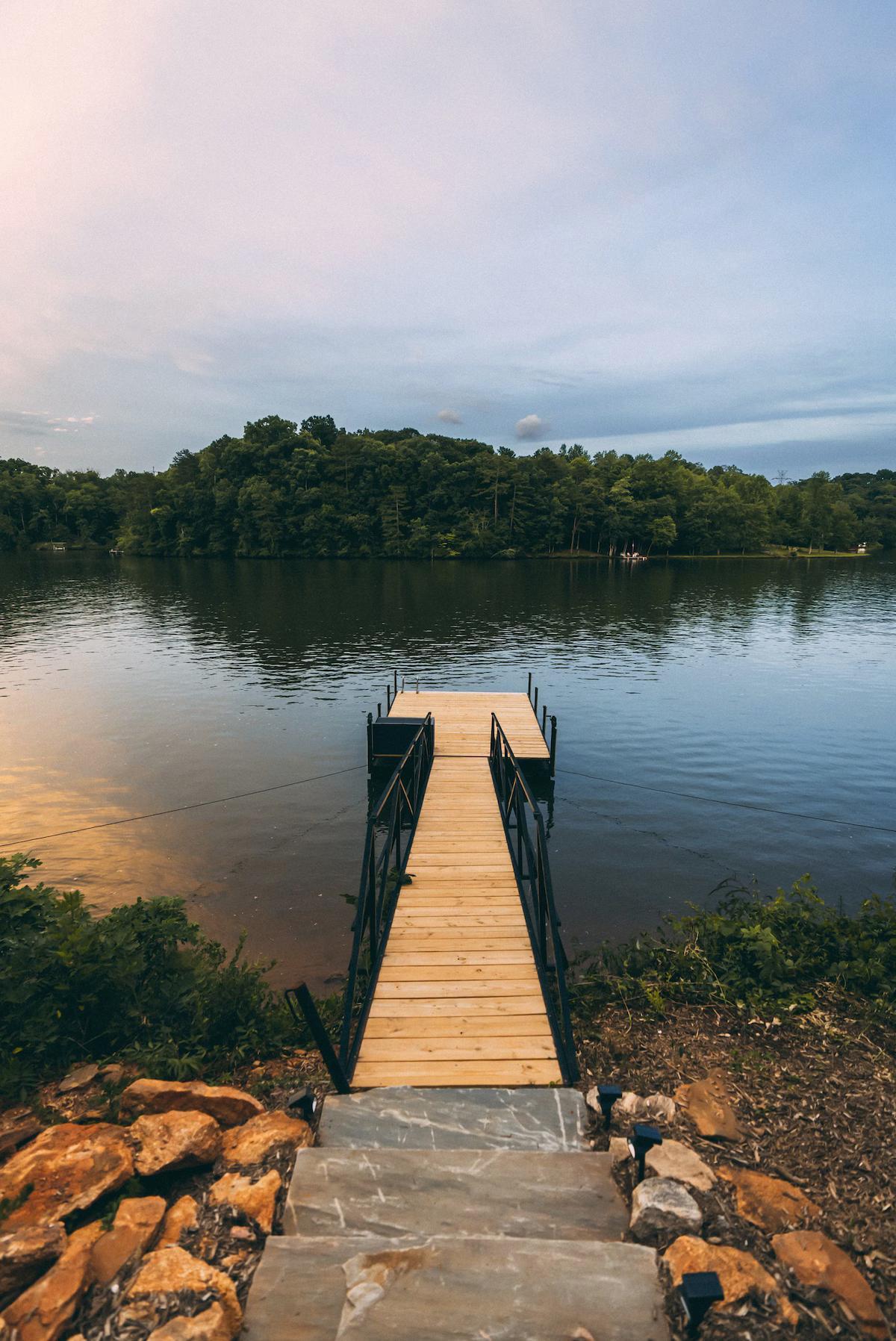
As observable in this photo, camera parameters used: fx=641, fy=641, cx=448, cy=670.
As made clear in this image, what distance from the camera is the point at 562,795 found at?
17859mm

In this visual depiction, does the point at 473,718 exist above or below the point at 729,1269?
below

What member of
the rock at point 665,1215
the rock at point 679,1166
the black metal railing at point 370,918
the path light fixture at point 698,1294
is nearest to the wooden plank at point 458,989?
the black metal railing at point 370,918

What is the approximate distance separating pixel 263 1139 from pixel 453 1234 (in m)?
1.60

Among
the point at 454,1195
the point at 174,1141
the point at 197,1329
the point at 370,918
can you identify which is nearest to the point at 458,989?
the point at 370,918

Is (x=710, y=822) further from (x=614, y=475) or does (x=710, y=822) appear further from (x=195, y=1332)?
(x=614, y=475)

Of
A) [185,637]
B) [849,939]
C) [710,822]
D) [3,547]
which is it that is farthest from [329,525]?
[849,939]

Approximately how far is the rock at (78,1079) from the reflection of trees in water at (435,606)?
24.6 metres

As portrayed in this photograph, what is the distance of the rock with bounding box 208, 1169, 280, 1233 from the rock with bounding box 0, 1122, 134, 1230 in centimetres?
64

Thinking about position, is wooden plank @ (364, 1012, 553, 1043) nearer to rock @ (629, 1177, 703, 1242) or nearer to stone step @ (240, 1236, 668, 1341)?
rock @ (629, 1177, 703, 1242)

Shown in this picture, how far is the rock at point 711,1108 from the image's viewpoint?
15.6ft

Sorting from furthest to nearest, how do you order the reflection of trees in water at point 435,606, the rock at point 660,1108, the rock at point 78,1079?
the reflection of trees in water at point 435,606
the rock at point 78,1079
the rock at point 660,1108

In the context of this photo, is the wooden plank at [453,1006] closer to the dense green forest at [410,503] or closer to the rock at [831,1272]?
the rock at [831,1272]

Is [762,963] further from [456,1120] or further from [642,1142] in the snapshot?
[456,1120]

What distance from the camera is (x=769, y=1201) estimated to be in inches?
156
